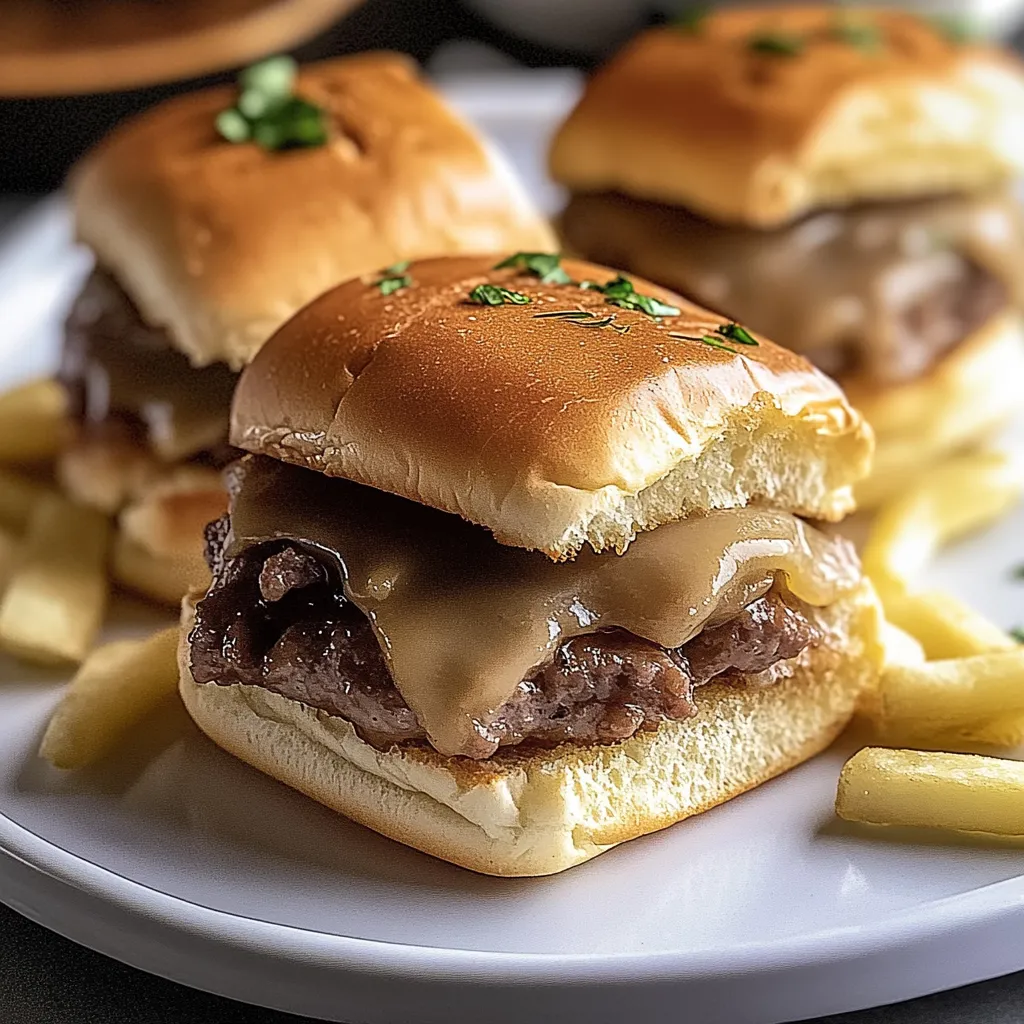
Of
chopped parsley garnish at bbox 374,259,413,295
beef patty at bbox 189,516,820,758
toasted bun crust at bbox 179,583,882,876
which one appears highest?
chopped parsley garnish at bbox 374,259,413,295

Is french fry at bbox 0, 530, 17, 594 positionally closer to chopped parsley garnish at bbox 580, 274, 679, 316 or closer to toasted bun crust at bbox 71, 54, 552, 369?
toasted bun crust at bbox 71, 54, 552, 369

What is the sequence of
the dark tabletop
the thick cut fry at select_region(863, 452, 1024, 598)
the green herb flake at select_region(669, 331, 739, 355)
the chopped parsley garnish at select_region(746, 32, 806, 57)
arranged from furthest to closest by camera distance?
the chopped parsley garnish at select_region(746, 32, 806, 57) < the thick cut fry at select_region(863, 452, 1024, 598) < the green herb flake at select_region(669, 331, 739, 355) < the dark tabletop

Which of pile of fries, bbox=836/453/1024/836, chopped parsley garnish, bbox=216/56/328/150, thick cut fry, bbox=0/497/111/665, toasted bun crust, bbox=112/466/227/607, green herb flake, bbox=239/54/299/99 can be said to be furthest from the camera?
green herb flake, bbox=239/54/299/99

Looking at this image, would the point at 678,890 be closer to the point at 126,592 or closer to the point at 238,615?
the point at 238,615

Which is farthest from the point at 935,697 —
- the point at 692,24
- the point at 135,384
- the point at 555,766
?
the point at 692,24

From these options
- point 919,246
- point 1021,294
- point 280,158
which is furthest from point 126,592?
point 1021,294

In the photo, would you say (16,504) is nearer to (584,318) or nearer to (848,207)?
(584,318)

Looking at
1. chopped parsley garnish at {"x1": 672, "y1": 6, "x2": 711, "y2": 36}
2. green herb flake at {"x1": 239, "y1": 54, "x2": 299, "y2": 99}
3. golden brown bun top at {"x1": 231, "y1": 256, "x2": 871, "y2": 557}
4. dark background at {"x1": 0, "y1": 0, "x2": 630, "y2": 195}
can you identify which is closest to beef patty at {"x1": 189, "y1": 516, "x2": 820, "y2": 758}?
golden brown bun top at {"x1": 231, "y1": 256, "x2": 871, "y2": 557}
